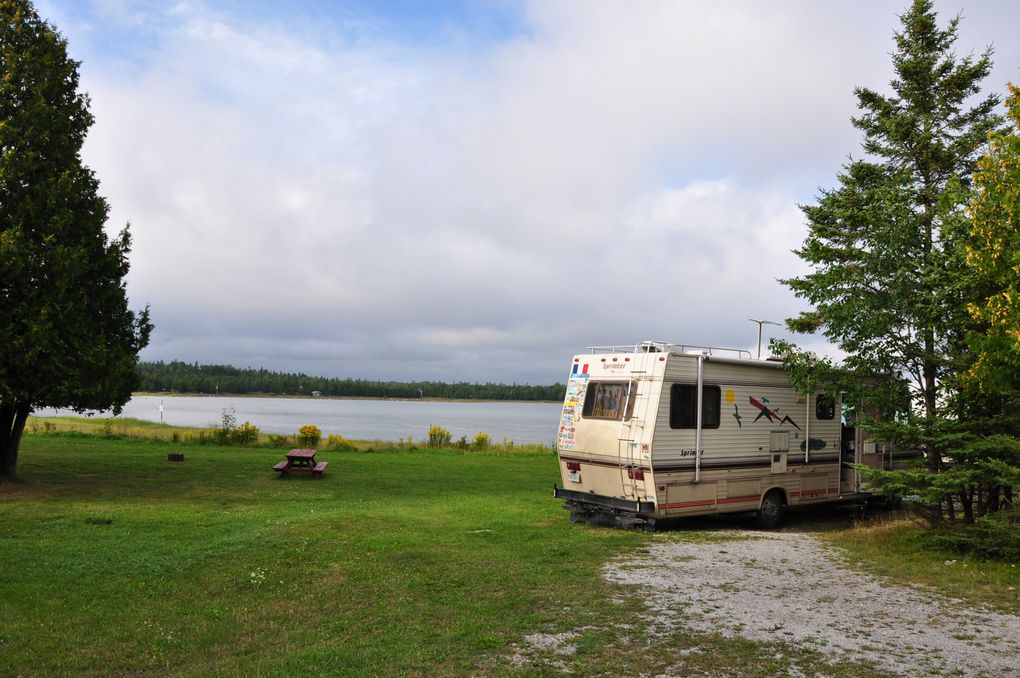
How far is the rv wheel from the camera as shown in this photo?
1348cm

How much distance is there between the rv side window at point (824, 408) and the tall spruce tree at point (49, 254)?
14.4 meters

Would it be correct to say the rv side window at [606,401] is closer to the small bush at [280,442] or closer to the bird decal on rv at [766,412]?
the bird decal on rv at [766,412]

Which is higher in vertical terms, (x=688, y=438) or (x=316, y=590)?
(x=688, y=438)

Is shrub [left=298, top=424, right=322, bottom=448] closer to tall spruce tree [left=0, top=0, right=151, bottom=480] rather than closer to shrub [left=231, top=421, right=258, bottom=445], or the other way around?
shrub [left=231, top=421, right=258, bottom=445]

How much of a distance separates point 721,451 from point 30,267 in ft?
45.5

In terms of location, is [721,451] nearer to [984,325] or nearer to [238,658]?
[984,325]

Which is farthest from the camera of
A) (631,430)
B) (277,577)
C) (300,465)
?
(300,465)

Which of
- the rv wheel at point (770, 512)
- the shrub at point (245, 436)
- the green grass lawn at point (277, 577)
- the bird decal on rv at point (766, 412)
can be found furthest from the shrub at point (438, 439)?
the bird decal on rv at point (766, 412)

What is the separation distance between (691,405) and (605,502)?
219 cm

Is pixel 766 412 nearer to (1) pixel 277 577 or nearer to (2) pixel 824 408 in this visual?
(2) pixel 824 408

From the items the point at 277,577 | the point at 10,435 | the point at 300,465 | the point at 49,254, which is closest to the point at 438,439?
the point at 300,465

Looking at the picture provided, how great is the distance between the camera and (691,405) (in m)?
12.5

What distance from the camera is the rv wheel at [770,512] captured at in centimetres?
1348

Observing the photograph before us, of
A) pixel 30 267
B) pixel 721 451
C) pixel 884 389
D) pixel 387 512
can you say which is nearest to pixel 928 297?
pixel 884 389
